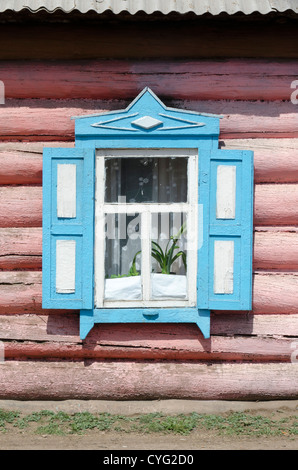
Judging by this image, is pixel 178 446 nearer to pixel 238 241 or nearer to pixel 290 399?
pixel 290 399

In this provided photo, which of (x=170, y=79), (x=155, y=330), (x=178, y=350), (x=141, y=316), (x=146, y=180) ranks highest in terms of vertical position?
(x=170, y=79)

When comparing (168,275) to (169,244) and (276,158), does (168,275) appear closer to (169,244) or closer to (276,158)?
(169,244)

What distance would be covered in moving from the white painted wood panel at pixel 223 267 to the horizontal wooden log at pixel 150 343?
0.31m

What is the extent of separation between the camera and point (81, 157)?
16.7 feet

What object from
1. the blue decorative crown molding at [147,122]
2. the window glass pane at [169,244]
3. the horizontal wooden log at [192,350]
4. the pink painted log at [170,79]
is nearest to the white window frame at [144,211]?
the blue decorative crown molding at [147,122]

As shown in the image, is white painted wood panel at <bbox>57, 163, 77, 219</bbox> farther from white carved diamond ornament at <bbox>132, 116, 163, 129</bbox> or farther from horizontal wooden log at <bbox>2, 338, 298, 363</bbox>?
horizontal wooden log at <bbox>2, 338, 298, 363</bbox>

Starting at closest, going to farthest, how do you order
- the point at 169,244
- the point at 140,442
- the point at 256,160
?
the point at 140,442 < the point at 256,160 < the point at 169,244

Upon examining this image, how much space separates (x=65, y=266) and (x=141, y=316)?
2.40ft

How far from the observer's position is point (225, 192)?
5.11 m

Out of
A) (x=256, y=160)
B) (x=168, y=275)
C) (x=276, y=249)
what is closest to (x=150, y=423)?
(x=168, y=275)

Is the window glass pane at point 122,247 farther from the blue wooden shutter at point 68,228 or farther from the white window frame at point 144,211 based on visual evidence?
the blue wooden shutter at point 68,228

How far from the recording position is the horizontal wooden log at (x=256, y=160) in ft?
17.3
